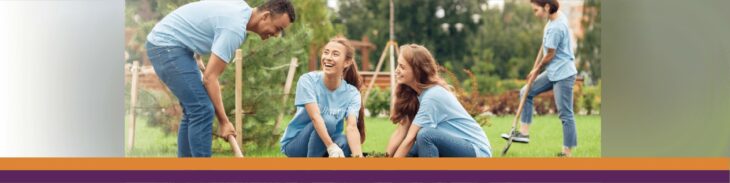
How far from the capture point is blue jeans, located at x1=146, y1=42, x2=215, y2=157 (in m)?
7.19

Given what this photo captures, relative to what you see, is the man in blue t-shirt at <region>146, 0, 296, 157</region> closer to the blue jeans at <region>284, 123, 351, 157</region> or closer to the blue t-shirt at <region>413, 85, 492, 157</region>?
the blue jeans at <region>284, 123, 351, 157</region>

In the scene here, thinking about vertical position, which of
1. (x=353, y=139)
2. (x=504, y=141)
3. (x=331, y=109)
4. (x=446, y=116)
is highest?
(x=331, y=109)

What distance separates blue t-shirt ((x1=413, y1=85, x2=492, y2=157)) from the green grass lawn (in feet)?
0.48

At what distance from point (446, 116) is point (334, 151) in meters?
0.74

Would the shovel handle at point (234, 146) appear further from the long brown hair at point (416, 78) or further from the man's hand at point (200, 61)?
the long brown hair at point (416, 78)

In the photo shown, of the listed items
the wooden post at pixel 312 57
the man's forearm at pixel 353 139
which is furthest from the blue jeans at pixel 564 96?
the wooden post at pixel 312 57

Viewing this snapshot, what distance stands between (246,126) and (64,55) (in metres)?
1.25

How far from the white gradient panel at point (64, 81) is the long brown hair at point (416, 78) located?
5.87ft

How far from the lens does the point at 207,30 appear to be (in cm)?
719

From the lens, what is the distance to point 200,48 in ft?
23.6

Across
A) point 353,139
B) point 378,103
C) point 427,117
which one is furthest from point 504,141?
point 353,139

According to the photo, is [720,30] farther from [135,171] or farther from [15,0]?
[15,0]

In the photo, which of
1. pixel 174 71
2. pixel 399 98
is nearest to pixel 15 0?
pixel 174 71

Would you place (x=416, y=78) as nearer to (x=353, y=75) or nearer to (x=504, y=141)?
(x=353, y=75)
